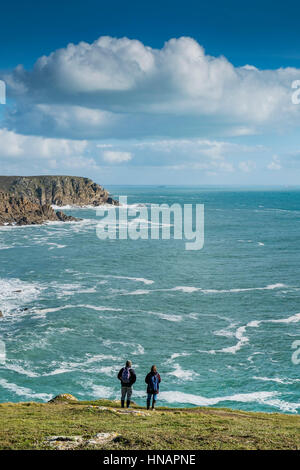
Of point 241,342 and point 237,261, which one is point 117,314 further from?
point 237,261

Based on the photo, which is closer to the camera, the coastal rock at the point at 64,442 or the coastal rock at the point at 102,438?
the coastal rock at the point at 64,442

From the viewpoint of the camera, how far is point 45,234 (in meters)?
Answer: 138

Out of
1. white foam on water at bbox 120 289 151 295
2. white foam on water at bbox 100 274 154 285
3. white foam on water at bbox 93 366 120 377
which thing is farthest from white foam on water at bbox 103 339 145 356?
white foam on water at bbox 100 274 154 285

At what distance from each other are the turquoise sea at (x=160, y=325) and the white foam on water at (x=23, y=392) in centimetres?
A: 9

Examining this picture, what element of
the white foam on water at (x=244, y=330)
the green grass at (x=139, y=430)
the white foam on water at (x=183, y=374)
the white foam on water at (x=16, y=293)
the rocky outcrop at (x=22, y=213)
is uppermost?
the rocky outcrop at (x=22, y=213)

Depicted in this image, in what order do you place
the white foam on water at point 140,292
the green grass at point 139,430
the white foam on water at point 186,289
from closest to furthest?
1. the green grass at point 139,430
2. the white foam on water at point 140,292
3. the white foam on water at point 186,289

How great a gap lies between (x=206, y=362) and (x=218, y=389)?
5197 mm

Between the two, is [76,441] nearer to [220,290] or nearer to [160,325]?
[160,325]

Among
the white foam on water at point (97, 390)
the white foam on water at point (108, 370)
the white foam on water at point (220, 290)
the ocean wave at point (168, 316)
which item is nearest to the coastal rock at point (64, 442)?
the white foam on water at point (97, 390)

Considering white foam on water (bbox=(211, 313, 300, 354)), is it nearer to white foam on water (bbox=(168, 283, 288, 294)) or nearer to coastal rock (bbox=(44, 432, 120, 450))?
white foam on water (bbox=(168, 283, 288, 294))

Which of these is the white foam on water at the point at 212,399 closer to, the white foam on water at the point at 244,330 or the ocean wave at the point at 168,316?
the white foam on water at the point at 244,330

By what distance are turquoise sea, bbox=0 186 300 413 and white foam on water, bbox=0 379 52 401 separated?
9 cm

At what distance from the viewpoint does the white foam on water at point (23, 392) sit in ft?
114

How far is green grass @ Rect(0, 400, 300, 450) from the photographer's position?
50.1ft
